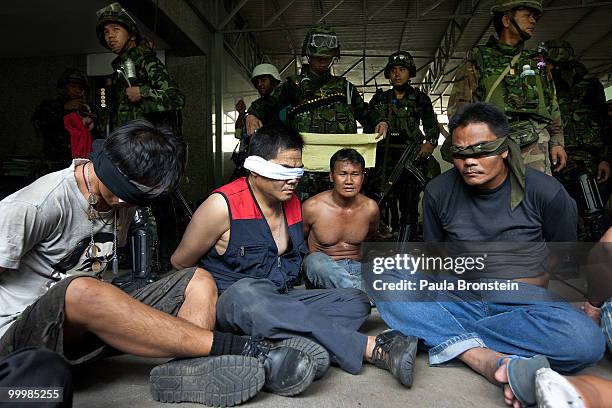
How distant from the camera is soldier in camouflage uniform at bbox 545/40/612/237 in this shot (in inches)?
206

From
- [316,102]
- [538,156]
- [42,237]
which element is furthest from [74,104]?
[538,156]

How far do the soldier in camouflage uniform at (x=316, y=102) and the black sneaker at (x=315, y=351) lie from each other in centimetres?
249

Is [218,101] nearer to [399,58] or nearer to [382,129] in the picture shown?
[399,58]

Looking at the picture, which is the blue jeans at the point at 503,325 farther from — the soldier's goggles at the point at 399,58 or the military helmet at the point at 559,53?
the military helmet at the point at 559,53

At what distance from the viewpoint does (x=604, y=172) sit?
193 inches

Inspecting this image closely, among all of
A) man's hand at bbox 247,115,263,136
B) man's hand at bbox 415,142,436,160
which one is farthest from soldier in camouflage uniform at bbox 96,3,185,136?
man's hand at bbox 415,142,436,160

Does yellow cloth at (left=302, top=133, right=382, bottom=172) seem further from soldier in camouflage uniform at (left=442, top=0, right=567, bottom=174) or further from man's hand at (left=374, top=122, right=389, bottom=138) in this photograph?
soldier in camouflage uniform at (left=442, top=0, right=567, bottom=174)

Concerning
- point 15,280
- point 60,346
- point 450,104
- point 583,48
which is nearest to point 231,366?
point 60,346

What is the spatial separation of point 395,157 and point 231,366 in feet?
12.8

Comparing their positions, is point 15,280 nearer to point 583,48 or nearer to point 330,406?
point 330,406

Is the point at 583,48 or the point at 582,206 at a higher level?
the point at 583,48

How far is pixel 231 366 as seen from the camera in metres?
1.61

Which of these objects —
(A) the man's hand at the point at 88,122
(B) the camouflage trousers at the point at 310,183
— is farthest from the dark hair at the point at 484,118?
(A) the man's hand at the point at 88,122

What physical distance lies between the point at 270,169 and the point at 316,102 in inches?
85.9
